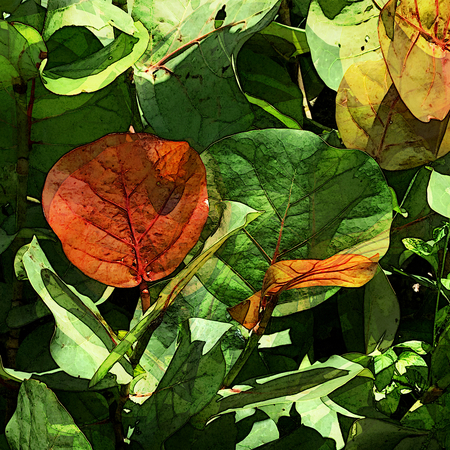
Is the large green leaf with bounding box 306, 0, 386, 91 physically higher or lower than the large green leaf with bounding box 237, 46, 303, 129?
higher

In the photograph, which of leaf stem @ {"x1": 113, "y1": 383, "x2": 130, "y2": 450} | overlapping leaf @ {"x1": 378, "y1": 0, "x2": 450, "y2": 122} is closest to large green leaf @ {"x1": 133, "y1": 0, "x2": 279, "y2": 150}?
overlapping leaf @ {"x1": 378, "y1": 0, "x2": 450, "y2": 122}

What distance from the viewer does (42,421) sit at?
1.16 ft

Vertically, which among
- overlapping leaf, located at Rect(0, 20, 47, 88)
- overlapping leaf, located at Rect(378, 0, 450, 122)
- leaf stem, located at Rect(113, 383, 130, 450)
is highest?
overlapping leaf, located at Rect(0, 20, 47, 88)

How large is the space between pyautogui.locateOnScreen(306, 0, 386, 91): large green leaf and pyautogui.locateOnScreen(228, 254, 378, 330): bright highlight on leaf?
0.19m

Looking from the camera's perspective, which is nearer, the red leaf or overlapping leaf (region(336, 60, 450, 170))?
the red leaf

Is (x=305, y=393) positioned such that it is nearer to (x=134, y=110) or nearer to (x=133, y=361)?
(x=133, y=361)

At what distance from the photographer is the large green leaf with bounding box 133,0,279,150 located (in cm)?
45

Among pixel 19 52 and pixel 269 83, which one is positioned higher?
pixel 19 52

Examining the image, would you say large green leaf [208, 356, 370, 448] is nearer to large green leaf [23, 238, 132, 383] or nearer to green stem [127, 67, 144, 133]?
large green leaf [23, 238, 132, 383]

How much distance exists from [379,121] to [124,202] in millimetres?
243

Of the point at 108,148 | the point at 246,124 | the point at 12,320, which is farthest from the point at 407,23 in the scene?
the point at 12,320

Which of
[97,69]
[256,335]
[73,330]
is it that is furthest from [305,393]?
[97,69]

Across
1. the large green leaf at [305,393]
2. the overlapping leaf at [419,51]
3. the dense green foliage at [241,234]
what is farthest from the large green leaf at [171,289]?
the overlapping leaf at [419,51]

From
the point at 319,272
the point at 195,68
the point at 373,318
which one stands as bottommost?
the point at 373,318
